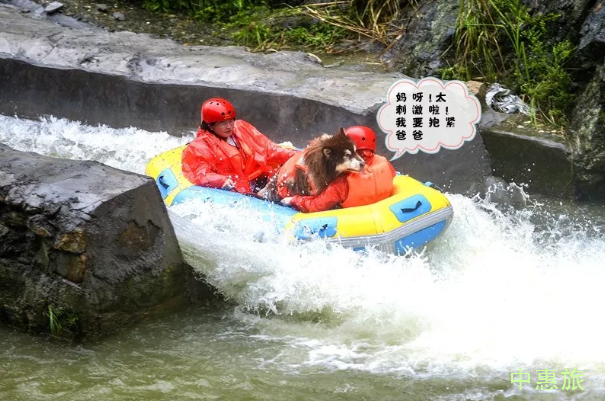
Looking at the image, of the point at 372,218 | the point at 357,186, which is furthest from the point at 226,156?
the point at 372,218

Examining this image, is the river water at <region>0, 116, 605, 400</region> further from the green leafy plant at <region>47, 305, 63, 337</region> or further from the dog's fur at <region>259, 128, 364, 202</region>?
the dog's fur at <region>259, 128, 364, 202</region>

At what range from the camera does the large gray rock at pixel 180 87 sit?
6445 mm

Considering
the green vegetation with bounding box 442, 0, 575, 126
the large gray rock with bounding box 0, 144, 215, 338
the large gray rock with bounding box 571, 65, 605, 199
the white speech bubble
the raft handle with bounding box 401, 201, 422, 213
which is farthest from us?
the green vegetation with bounding box 442, 0, 575, 126

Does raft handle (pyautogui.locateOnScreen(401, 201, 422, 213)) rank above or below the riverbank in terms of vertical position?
below

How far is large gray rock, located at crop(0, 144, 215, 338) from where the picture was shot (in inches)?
164

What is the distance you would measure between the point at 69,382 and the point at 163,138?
341cm

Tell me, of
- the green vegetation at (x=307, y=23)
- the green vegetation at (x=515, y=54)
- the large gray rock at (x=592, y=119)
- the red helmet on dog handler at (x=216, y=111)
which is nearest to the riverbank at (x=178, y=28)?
the green vegetation at (x=307, y=23)

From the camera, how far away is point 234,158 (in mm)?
5652

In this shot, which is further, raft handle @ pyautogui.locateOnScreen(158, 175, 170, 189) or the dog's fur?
raft handle @ pyautogui.locateOnScreen(158, 175, 170, 189)

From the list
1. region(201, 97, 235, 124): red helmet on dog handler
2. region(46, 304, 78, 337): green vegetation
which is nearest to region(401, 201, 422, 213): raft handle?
region(201, 97, 235, 124): red helmet on dog handler

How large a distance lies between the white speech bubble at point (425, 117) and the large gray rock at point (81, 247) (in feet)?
7.37

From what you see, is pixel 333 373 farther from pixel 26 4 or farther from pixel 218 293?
pixel 26 4

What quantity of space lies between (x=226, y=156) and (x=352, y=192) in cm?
103

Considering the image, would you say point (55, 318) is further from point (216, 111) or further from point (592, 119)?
point (592, 119)
